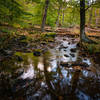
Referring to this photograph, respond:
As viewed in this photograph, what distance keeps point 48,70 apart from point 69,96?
1.77 m

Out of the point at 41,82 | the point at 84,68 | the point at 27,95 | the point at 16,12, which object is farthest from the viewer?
the point at 16,12

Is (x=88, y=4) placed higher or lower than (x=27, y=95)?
higher

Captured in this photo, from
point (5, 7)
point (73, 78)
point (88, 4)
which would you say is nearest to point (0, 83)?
point (73, 78)

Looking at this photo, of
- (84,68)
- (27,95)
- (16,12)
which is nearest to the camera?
(27,95)

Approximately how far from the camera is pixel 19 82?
3289mm

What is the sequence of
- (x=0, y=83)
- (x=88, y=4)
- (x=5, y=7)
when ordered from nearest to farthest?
(x=0, y=83) → (x=5, y=7) → (x=88, y=4)

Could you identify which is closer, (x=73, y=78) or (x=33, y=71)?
(x=73, y=78)

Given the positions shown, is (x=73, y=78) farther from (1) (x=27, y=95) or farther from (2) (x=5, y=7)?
(2) (x=5, y=7)

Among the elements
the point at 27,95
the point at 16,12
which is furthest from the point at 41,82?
the point at 16,12

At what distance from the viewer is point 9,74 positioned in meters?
3.73

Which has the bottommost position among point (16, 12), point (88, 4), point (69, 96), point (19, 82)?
point (69, 96)

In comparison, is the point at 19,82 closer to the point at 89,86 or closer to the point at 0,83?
the point at 0,83

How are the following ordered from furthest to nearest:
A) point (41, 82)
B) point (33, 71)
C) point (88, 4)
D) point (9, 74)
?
point (88, 4), point (33, 71), point (9, 74), point (41, 82)

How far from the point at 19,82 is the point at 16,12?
4605 millimetres
